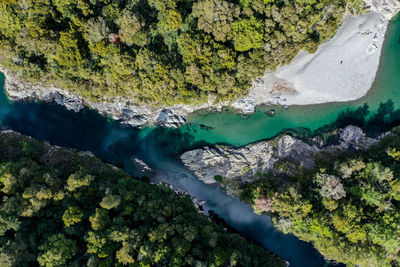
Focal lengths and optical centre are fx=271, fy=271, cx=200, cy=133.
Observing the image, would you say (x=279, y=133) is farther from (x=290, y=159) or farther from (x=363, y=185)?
(x=363, y=185)

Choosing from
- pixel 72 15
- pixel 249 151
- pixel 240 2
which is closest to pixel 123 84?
pixel 72 15

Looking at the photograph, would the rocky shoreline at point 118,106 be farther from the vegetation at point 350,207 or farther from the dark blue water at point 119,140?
the vegetation at point 350,207

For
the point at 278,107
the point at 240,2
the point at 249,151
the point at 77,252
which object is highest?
the point at 240,2

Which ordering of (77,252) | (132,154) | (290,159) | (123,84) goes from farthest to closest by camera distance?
(132,154), (290,159), (123,84), (77,252)

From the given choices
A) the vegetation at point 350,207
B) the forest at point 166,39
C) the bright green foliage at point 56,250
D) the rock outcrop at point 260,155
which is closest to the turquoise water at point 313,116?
the rock outcrop at point 260,155

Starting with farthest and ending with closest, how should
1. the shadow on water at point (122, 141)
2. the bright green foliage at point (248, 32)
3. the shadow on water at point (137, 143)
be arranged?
1. the shadow on water at point (122, 141)
2. the shadow on water at point (137, 143)
3. the bright green foliage at point (248, 32)

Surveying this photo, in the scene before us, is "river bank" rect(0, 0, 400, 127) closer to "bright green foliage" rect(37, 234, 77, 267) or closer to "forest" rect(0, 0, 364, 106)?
"forest" rect(0, 0, 364, 106)

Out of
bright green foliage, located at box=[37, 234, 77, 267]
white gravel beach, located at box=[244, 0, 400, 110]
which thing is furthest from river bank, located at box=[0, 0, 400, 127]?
bright green foliage, located at box=[37, 234, 77, 267]

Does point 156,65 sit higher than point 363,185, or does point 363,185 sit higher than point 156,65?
point 156,65
